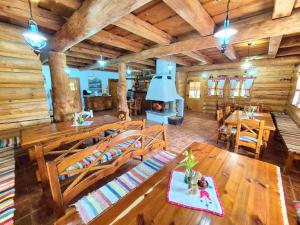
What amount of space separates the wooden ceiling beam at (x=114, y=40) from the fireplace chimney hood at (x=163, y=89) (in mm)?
1966

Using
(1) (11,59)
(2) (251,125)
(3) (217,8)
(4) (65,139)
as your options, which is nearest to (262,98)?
(2) (251,125)

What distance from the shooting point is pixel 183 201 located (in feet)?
2.85

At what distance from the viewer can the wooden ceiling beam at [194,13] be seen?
1.47 m

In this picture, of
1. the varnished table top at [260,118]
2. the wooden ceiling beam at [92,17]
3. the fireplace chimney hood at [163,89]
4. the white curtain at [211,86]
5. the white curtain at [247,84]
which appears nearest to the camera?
the wooden ceiling beam at [92,17]

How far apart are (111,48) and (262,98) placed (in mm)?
5867

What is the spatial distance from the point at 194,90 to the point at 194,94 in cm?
21

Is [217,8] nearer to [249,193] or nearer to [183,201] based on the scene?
[249,193]

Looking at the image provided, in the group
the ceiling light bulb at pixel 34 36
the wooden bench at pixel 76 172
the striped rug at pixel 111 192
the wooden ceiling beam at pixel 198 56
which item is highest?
the wooden ceiling beam at pixel 198 56

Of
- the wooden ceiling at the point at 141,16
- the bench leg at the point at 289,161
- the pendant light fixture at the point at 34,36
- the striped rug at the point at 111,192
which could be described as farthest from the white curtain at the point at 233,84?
the pendant light fixture at the point at 34,36

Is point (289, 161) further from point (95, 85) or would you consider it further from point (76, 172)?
point (95, 85)

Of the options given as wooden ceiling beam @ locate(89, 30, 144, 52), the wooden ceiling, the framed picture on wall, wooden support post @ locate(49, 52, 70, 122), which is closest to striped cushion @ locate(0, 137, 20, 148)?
wooden support post @ locate(49, 52, 70, 122)

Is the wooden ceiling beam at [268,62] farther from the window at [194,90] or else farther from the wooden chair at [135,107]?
the wooden chair at [135,107]

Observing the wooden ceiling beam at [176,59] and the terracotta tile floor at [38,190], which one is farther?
the wooden ceiling beam at [176,59]

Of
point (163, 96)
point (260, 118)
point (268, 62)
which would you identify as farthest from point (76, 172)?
point (268, 62)
